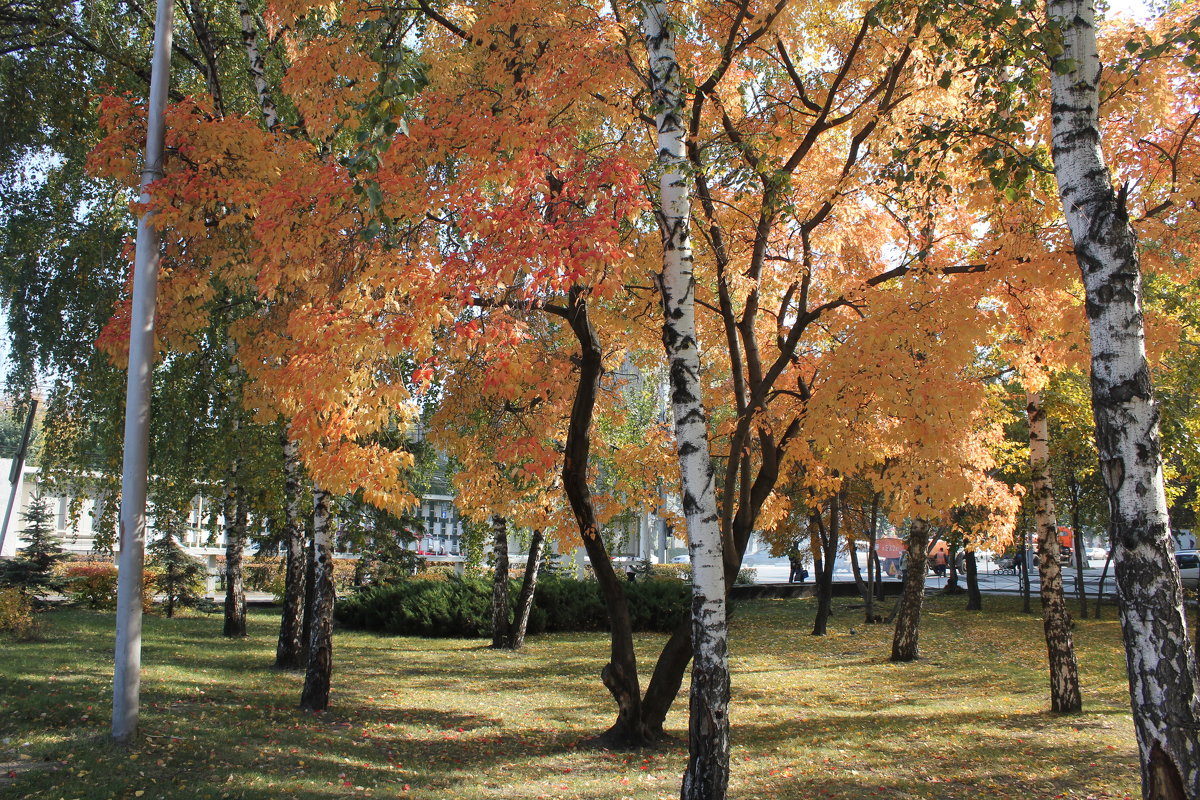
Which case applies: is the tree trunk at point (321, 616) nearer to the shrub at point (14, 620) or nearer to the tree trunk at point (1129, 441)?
the shrub at point (14, 620)

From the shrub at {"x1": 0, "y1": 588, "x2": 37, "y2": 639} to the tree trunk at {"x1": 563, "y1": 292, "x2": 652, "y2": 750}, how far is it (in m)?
9.27

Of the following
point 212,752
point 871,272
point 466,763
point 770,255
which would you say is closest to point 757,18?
point 770,255

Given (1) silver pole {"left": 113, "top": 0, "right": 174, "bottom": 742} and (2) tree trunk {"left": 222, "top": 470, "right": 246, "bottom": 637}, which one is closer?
(1) silver pole {"left": 113, "top": 0, "right": 174, "bottom": 742}

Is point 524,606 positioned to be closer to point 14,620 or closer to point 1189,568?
point 14,620

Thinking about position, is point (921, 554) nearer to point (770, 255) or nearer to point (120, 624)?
point (770, 255)

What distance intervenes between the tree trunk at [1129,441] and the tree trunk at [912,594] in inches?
429

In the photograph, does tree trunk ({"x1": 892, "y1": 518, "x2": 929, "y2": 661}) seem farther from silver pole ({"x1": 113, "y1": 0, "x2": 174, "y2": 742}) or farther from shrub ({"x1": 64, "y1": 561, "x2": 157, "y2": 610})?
shrub ({"x1": 64, "y1": 561, "x2": 157, "y2": 610})

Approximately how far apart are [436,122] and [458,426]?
4992 mm

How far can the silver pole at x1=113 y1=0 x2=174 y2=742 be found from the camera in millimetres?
6363

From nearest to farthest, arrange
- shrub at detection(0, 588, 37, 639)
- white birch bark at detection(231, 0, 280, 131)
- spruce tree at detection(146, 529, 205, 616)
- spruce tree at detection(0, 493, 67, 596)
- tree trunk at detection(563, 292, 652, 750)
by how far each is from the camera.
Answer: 1. tree trunk at detection(563, 292, 652, 750)
2. white birch bark at detection(231, 0, 280, 131)
3. shrub at detection(0, 588, 37, 639)
4. spruce tree at detection(0, 493, 67, 596)
5. spruce tree at detection(146, 529, 205, 616)

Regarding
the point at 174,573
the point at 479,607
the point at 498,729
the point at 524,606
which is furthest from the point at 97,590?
the point at 498,729

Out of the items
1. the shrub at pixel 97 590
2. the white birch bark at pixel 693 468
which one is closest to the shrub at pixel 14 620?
the shrub at pixel 97 590

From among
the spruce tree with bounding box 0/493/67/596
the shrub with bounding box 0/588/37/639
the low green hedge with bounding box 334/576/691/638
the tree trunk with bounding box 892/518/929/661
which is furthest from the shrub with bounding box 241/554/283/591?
the tree trunk with bounding box 892/518/929/661

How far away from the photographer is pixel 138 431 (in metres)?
6.70
